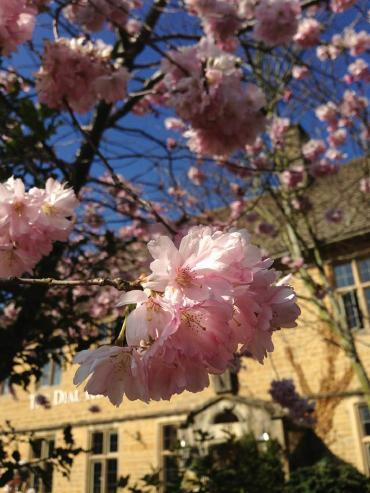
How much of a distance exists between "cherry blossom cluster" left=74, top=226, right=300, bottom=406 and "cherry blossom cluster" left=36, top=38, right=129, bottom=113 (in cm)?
174

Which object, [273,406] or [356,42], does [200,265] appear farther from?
[273,406]

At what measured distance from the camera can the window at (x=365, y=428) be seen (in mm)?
8227

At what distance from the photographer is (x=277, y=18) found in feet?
10.0

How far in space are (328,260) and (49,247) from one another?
8.95 m

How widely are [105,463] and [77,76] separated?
11014 mm

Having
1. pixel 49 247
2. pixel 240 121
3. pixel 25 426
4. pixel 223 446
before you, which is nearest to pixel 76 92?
pixel 240 121

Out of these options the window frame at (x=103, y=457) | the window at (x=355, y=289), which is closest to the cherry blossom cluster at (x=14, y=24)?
the window at (x=355, y=289)

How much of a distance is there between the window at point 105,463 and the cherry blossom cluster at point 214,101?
1049 cm

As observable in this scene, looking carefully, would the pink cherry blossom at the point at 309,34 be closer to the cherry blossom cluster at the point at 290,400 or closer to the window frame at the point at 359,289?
the cherry blossom cluster at the point at 290,400

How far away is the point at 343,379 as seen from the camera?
28.9 feet

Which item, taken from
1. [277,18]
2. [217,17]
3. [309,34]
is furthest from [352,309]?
[217,17]

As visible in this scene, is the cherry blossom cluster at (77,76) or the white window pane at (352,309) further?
the white window pane at (352,309)

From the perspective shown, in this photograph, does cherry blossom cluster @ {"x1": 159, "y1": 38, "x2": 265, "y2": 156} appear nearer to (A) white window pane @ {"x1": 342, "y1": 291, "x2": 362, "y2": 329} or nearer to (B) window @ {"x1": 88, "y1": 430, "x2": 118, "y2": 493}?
(A) white window pane @ {"x1": 342, "y1": 291, "x2": 362, "y2": 329}

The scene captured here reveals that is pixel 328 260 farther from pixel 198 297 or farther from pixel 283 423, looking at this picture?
pixel 198 297
